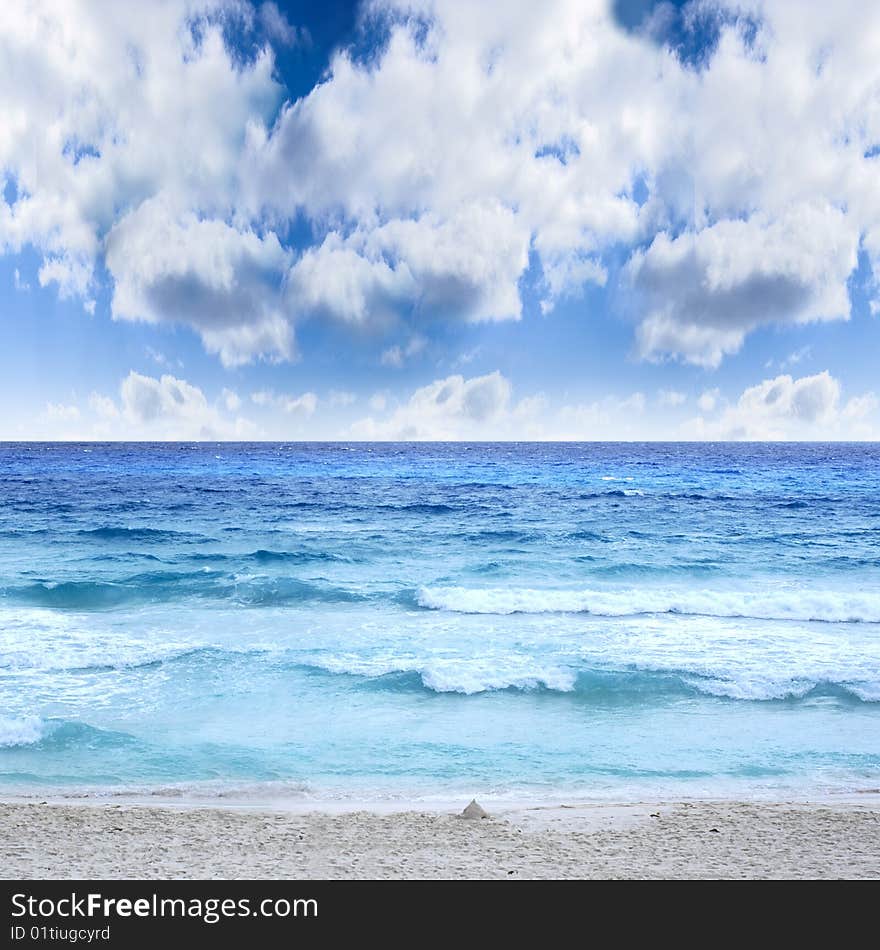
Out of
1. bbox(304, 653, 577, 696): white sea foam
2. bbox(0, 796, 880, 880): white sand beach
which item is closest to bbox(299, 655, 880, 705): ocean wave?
bbox(304, 653, 577, 696): white sea foam

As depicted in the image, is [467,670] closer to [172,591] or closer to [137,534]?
[172,591]

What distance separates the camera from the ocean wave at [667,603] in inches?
717

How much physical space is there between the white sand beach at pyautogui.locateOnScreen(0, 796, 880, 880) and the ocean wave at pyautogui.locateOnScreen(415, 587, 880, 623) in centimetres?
1087

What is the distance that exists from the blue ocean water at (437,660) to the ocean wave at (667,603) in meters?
0.10

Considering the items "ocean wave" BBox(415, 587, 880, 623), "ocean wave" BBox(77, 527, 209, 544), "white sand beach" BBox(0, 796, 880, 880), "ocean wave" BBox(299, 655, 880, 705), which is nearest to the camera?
"white sand beach" BBox(0, 796, 880, 880)

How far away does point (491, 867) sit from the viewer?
5.90m

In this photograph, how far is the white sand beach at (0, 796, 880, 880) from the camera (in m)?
5.86

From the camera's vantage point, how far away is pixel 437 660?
13578mm

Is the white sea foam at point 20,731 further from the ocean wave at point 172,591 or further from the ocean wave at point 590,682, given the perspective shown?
the ocean wave at point 172,591

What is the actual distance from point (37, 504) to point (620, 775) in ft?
146
